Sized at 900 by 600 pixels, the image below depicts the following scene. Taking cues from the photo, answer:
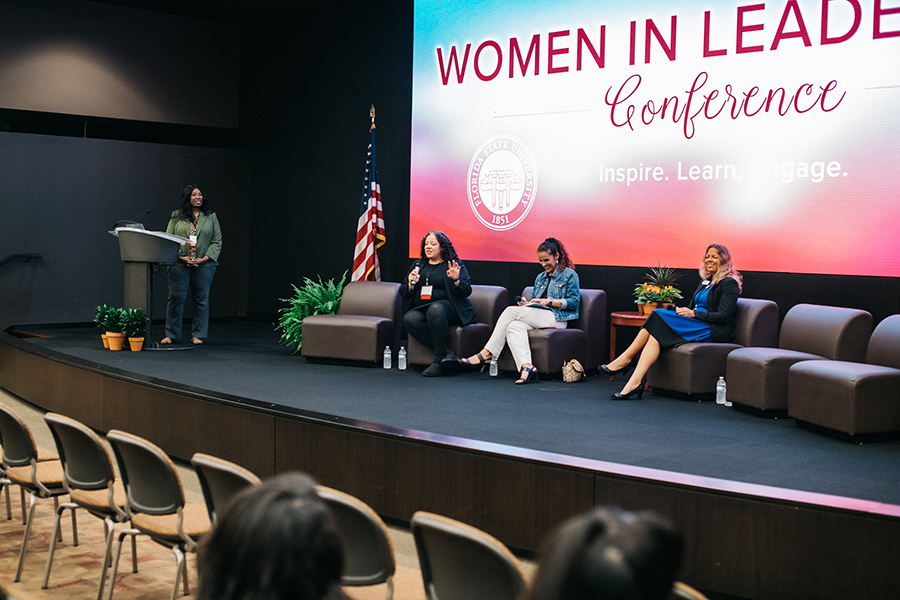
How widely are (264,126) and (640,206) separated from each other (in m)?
5.62

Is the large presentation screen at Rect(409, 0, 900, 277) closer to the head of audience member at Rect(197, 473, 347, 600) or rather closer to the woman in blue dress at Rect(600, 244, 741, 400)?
the woman in blue dress at Rect(600, 244, 741, 400)

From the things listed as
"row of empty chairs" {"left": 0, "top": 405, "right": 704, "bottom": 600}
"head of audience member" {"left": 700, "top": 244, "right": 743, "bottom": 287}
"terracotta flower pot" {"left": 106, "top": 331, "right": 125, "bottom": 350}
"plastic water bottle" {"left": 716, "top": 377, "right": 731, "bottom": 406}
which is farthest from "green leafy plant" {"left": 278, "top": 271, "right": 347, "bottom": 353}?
"row of empty chairs" {"left": 0, "top": 405, "right": 704, "bottom": 600}

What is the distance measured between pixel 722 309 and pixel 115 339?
5134 millimetres

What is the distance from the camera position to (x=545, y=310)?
693cm

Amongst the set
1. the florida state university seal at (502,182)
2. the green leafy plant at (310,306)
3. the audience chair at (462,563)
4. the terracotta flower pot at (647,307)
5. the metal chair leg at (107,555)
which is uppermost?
the florida state university seal at (502,182)

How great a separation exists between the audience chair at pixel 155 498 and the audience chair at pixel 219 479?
18 centimetres

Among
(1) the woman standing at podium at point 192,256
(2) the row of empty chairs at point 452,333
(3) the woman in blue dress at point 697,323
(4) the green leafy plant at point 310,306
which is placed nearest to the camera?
(3) the woman in blue dress at point 697,323

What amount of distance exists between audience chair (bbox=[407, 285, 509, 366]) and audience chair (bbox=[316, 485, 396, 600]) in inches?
180

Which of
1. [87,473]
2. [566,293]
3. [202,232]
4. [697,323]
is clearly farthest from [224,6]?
[87,473]

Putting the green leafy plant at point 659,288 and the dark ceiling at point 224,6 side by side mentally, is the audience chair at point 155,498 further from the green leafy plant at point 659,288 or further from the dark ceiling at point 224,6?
the dark ceiling at point 224,6

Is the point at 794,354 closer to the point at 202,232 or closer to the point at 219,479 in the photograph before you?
the point at 219,479

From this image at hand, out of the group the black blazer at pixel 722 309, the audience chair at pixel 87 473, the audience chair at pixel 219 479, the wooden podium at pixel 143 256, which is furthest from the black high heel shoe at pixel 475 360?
the audience chair at pixel 219 479

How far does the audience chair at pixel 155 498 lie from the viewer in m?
3.01

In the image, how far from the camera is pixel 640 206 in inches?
295
